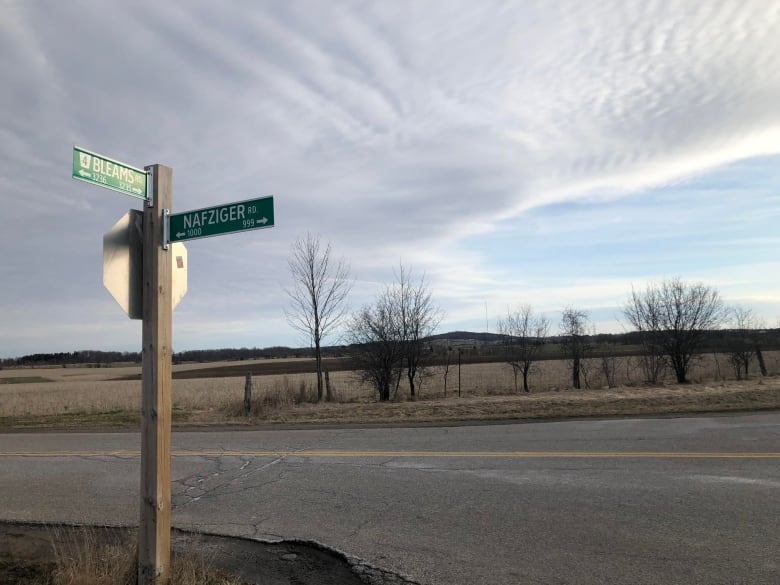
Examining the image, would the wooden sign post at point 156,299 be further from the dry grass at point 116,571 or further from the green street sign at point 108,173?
the dry grass at point 116,571

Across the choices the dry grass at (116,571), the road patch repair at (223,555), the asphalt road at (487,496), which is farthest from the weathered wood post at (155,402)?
the asphalt road at (487,496)

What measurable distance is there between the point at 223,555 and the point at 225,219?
10.2 ft

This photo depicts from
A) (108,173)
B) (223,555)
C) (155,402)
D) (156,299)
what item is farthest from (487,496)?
(108,173)

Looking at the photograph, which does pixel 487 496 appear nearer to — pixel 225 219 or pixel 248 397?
pixel 225 219

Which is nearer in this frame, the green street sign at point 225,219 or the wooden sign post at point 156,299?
the wooden sign post at point 156,299

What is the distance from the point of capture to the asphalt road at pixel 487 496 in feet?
15.5

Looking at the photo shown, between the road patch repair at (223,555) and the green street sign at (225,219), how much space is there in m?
2.54

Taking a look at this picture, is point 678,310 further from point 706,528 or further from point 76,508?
point 76,508

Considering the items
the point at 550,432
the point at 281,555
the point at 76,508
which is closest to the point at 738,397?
the point at 550,432

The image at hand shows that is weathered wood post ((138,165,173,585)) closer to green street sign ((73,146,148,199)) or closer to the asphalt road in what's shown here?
green street sign ((73,146,148,199))

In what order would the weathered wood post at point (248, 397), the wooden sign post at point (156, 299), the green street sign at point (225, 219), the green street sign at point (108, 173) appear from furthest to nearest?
the weathered wood post at point (248, 397) → the green street sign at point (225, 219) → the wooden sign post at point (156, 299) → the green street sign at point (108, 173)

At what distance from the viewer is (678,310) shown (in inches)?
1151

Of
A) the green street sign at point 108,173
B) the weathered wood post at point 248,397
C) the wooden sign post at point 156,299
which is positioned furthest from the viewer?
the weathered wood post at point 248,397

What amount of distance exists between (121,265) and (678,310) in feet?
99.9
